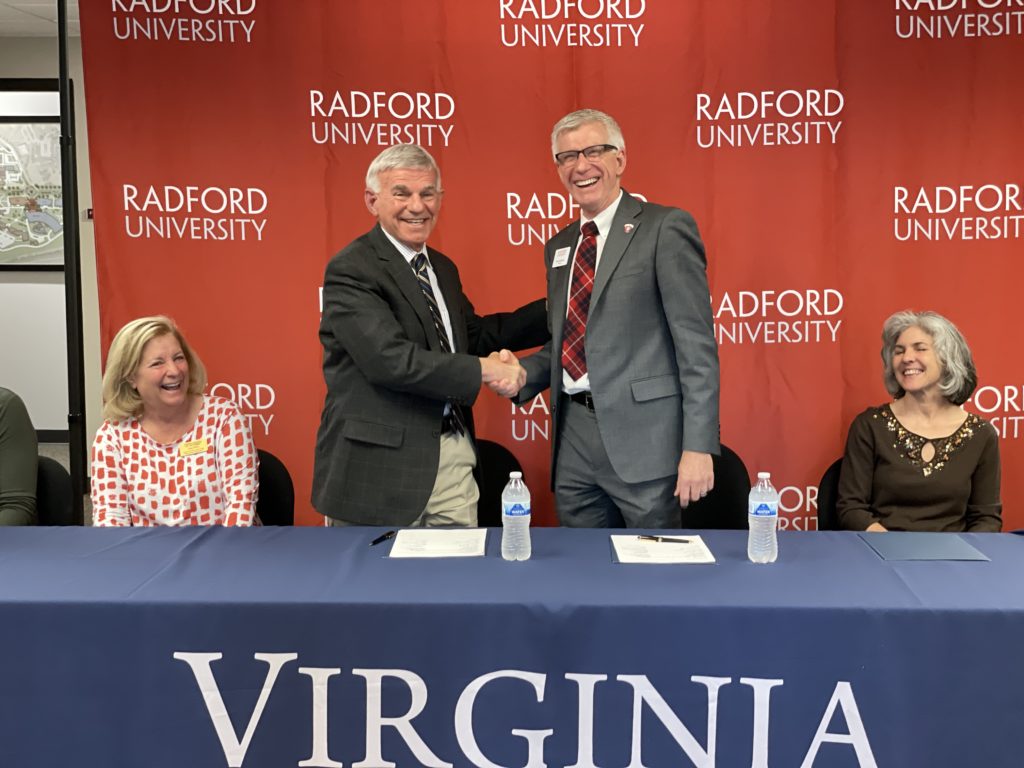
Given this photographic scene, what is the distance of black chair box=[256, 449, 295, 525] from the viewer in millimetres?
2660

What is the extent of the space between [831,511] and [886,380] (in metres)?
0.48

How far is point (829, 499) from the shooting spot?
2865 millimetres

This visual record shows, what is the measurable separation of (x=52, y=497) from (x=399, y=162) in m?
1.52

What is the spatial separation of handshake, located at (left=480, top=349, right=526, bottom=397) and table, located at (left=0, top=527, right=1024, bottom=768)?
825 mm

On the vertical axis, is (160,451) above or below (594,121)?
below

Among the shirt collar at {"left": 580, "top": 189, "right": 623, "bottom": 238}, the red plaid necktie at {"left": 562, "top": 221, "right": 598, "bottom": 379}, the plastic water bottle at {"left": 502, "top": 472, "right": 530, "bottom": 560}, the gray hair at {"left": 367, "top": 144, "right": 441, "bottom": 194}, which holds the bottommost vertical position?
the plastic water bottle at {"left": 502, "top": 472, "right": 530, "bottom": 560}

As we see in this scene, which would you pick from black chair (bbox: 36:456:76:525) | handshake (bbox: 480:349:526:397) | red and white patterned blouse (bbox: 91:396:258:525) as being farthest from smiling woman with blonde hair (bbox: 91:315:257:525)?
handshake (bbox: 480:349:526:397)

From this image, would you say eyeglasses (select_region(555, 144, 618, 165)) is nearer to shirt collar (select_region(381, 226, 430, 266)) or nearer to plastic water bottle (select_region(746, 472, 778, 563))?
Result: shirt collar (select_region(381, 226, 430, 266))

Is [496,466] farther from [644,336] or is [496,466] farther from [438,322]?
[644,336]

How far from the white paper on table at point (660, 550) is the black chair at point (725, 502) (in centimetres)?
87

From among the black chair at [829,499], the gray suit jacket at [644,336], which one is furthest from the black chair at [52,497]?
the black chair at [829,499]

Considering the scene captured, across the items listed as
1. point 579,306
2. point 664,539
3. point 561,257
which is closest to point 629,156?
point 561,257

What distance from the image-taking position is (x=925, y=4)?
3.19 metres

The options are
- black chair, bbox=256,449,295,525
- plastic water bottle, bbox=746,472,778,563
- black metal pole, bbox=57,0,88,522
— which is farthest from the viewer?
black metal pole, bbox=57,0,88,522
